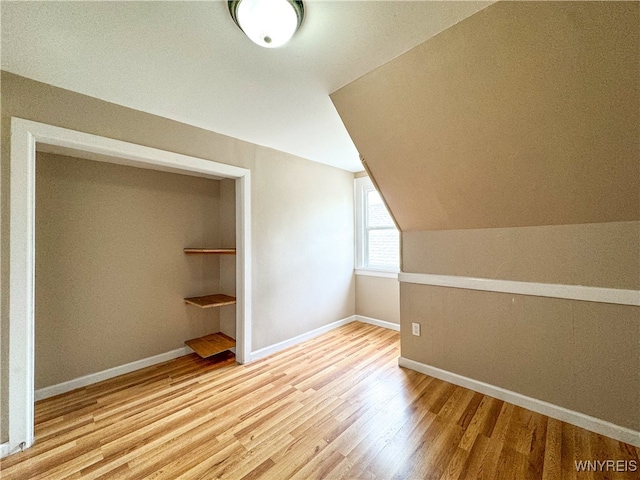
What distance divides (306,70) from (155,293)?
2.62 m

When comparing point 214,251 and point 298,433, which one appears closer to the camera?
point 298,433

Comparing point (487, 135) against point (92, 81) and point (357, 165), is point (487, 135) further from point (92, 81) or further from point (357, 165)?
point (92, 81)

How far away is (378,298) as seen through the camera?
146 inches

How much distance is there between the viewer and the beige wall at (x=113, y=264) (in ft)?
7.06

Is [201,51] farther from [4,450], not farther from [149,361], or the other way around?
[149,361]

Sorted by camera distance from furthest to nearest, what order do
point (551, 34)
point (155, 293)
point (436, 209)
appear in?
1. point (155, 293)
2. point (436, 209)
3. point (551, 34)

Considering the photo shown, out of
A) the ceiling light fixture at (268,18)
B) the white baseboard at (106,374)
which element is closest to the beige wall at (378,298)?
the white baseboard at (106,374)

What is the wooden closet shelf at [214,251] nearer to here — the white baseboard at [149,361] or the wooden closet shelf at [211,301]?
the wooden closet shelf at [211,301]

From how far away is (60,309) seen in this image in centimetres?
219

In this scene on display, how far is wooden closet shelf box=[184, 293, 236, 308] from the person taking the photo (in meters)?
2.66

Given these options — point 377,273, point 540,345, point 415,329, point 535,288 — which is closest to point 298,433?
point 415,329

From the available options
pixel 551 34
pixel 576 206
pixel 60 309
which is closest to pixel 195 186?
pixel 60 309

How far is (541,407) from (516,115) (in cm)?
200

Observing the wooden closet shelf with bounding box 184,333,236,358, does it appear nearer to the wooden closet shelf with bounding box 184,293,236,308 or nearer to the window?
the wooden closet shelf with bounding box 184,293,236,308
